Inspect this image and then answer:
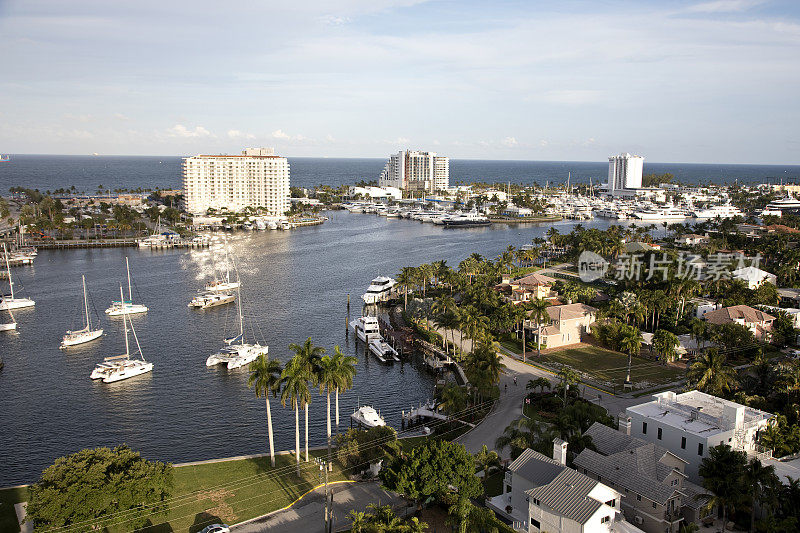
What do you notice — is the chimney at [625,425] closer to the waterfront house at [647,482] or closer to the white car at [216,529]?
the waterfront house at [647,482]

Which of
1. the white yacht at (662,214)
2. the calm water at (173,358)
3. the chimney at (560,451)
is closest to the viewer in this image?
the chimney at (560,451)

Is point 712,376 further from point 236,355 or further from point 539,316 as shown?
point 236,355

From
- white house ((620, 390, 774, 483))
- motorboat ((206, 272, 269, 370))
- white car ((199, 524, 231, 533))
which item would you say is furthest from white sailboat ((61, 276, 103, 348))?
white house ((620, 390, 774, 483))

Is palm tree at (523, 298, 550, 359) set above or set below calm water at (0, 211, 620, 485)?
above

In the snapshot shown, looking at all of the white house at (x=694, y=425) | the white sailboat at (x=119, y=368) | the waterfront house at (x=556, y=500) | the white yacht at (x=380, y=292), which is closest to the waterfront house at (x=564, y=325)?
the white house at (x=694, y=425)

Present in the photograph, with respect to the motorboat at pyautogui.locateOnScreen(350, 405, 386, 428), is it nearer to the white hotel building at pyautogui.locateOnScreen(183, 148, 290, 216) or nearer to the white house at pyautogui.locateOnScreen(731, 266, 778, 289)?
the white house at pyautogui.locateOnScreen(731, 266, 778, 289)

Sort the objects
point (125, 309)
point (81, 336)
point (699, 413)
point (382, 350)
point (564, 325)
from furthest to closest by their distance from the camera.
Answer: point (125, 309) < point (81, 336) < point (382, 350) < point (564, 325) < point (699, 413)

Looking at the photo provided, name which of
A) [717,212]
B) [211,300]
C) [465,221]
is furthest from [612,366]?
[717,212]
